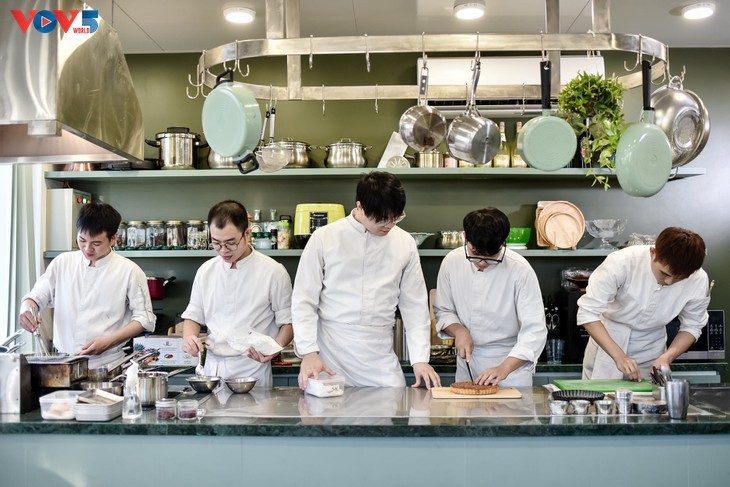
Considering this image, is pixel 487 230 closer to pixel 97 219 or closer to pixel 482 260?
pixel 482 260

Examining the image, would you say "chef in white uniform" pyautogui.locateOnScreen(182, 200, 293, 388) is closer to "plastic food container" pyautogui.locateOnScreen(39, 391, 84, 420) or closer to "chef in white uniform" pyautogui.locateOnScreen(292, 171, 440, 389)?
"chef in white uniform" pyautogui.locateOnScreen(292, 171, 440, 389)

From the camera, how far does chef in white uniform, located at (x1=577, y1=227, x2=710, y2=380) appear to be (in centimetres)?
361

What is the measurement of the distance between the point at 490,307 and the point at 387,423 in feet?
3.95

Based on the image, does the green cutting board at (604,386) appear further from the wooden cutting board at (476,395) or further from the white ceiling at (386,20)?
the white ceiling at (386,20)

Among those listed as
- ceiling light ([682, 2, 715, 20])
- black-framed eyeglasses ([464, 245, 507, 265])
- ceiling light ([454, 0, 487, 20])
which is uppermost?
ceiling light ([454, 0, 487, 20])

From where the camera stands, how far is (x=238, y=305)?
358 centimetres

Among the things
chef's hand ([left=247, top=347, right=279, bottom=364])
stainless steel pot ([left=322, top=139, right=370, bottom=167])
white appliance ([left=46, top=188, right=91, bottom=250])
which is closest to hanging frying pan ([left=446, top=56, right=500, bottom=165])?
chef's hand ([left=247, top=347, right=279, bottom=364])

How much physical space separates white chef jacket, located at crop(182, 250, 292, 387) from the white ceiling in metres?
1.61

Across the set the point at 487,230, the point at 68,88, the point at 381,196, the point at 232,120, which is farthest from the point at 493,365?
the point at 68,88

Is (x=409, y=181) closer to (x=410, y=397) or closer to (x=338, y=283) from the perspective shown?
(x=338, y=283)

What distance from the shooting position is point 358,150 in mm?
4891

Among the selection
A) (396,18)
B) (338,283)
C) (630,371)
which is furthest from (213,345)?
(396,18)

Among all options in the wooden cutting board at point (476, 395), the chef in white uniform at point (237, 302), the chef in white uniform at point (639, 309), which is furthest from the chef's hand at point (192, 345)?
the chef in white uniform at point (639, 309)

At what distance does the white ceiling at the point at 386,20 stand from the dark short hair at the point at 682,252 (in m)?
1.60
